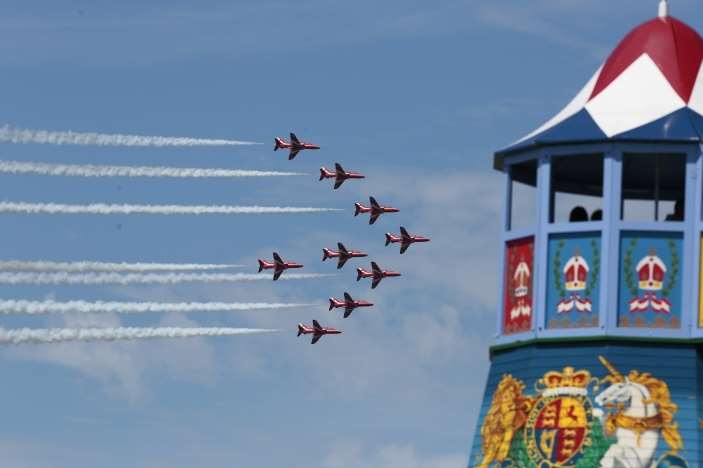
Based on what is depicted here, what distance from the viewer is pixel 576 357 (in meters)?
Answer: 92.7

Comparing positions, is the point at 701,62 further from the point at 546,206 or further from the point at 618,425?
the point at 618,425

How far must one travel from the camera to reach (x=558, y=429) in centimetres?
9225

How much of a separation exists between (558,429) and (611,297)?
4685mm

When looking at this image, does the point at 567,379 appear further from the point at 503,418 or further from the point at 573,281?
the point at 573,281

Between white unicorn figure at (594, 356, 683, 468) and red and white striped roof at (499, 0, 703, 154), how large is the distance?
821 cm

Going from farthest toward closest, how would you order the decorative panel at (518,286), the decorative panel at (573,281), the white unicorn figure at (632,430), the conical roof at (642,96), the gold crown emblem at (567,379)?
1. the decorative panel at (518,286)
2. the conical roof at (642,96)
3. the decorative panel at (573,281)
4. the gold crown emblem at (567,379)
5. the white unicorn figure at (632,430)

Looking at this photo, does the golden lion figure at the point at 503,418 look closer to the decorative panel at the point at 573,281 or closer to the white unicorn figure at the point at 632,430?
the decorative panel at the point at 573,281

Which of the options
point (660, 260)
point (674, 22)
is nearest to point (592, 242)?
point (660, 260)

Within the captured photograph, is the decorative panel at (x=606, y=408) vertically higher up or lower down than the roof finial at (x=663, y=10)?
lower down

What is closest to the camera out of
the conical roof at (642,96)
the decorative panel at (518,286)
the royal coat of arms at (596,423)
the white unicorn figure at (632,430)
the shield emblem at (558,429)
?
the white unicorn figure at (632,430)

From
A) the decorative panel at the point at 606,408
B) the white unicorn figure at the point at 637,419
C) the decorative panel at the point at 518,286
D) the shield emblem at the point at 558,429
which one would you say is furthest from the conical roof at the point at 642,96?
the shield emblem at the point at 558,429

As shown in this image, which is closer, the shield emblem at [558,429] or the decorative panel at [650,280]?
the shield emblem at [558,429]

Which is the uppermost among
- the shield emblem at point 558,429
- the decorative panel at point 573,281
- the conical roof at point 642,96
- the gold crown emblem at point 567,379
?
the conical roof at point 642,96

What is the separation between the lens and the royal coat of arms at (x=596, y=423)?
91.2 meters
